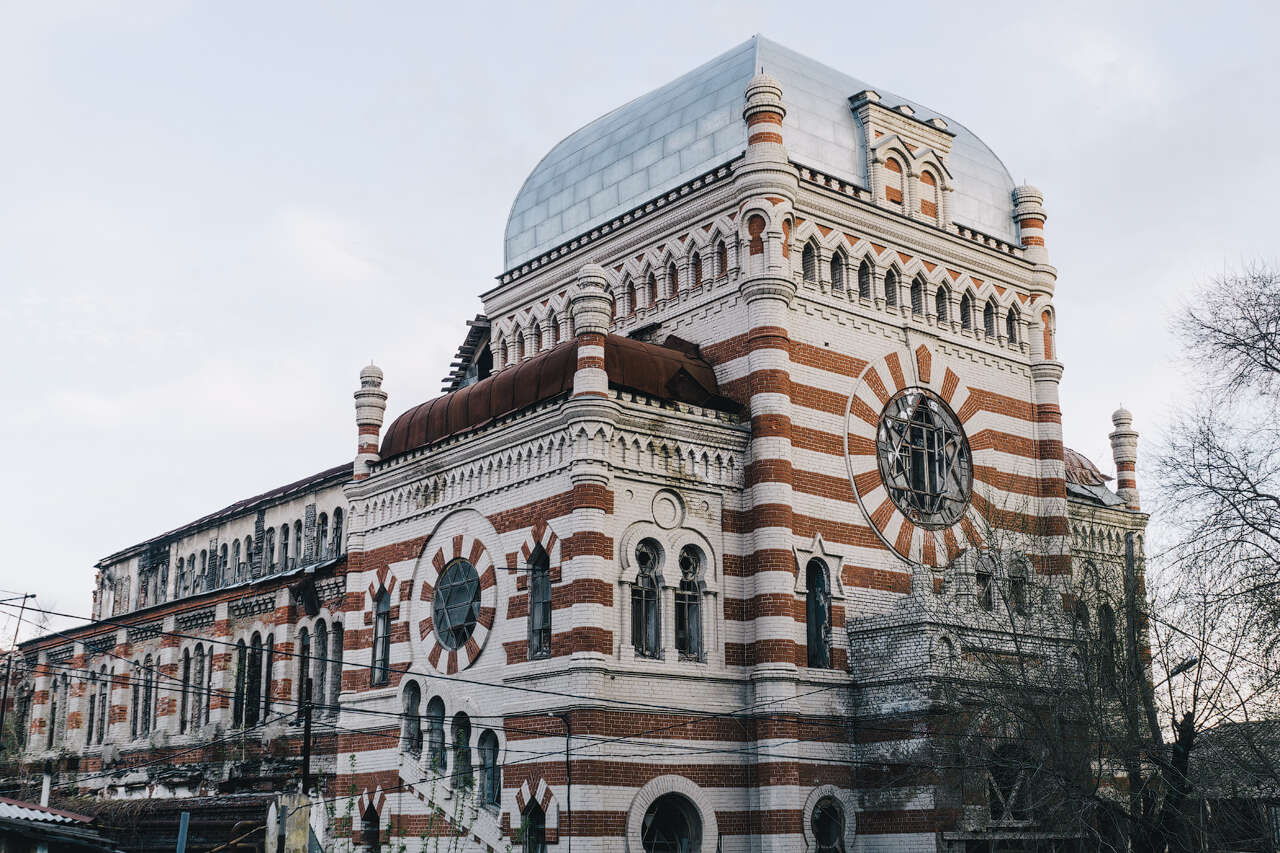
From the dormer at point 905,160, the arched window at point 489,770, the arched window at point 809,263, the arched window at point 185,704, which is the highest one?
the dormer at point 905,160

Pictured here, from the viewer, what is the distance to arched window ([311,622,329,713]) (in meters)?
38.1

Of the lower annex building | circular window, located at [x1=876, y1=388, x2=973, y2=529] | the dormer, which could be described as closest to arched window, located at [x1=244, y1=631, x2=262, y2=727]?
the lower annex building

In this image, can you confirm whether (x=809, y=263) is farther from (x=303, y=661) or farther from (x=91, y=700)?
(x=91, y=700)

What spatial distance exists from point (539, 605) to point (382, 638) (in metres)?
5.82

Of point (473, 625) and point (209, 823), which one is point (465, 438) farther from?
point (209, 823)

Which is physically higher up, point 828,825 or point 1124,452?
point 1124,452

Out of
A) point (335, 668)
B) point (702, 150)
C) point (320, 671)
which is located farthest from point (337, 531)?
point (702, 150)

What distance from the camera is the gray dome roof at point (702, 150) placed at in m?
33.2

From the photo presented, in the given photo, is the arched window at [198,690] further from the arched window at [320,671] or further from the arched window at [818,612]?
the arched window at [818,612]

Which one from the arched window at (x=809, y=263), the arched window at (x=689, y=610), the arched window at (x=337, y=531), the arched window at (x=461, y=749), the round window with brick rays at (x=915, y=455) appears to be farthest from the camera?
the arched window at (x=337, y=531)

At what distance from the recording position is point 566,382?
29.0 metres

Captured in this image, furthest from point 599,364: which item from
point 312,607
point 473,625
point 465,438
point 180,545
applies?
point 180,545

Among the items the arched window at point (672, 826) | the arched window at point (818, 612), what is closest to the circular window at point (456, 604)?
the arched window at point (672, 826)

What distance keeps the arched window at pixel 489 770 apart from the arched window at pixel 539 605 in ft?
6.78
